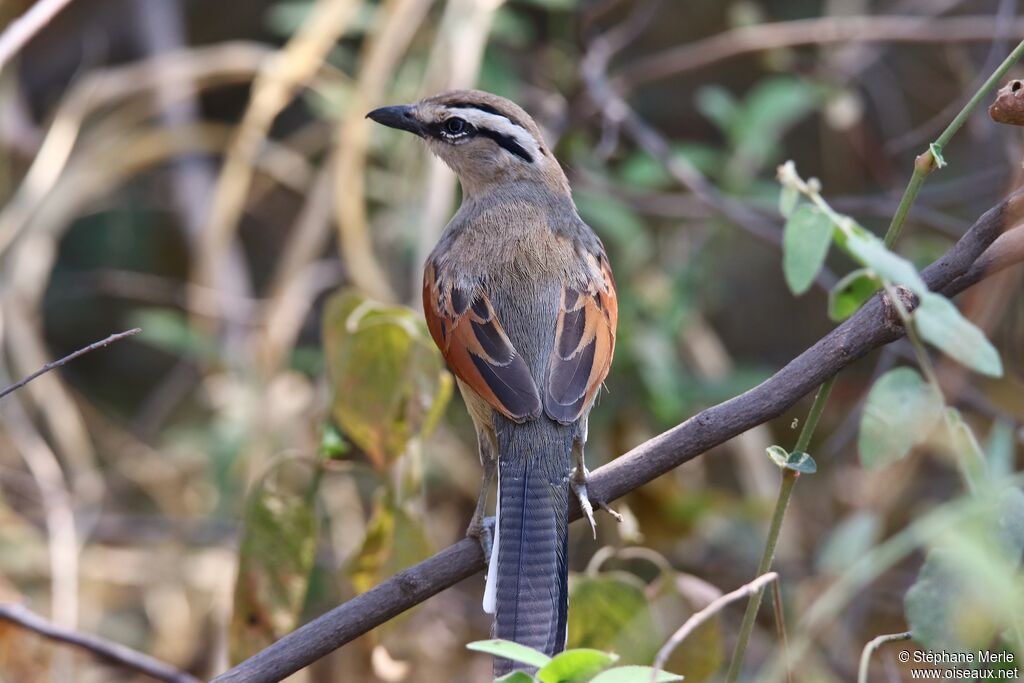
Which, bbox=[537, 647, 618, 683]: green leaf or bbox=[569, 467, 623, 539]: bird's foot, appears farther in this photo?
bbox=[569, 467, 623, 539]: bird's foot

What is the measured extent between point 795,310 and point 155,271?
4293 millimetres

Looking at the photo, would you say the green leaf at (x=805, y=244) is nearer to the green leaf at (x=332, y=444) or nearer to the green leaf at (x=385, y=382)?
the green leaf at (x=385, y=382)

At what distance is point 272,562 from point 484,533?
0.69 metres

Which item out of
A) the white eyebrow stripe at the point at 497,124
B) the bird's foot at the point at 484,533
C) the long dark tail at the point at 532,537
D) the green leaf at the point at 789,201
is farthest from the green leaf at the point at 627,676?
the white eyebrow stripe at the point at 497,124

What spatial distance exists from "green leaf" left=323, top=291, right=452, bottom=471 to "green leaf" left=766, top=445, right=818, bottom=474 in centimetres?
110

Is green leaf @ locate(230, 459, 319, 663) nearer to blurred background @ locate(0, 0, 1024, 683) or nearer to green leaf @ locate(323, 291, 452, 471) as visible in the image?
green leaf @ locate(323, 291, 452, 471)

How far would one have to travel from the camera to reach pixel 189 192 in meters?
6.74

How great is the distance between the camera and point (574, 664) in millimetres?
1896

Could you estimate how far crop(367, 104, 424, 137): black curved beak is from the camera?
4.14 meters

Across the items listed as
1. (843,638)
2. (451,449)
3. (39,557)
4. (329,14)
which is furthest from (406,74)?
(843,638)

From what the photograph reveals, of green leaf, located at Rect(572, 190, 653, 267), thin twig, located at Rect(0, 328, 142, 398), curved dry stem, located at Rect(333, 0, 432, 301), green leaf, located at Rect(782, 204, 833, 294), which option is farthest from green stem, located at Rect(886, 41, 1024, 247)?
curved dry stem, located at Rect(333, 0, 432, 301)

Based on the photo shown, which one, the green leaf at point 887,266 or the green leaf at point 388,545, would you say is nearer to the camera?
the green leaf at point 887,266

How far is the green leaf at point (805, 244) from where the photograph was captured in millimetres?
2271

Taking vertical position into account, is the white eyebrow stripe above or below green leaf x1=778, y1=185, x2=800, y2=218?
above
